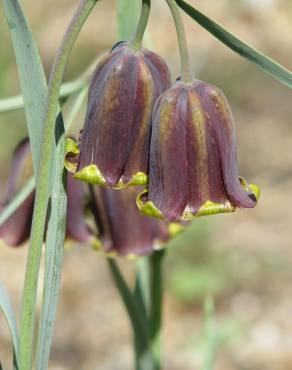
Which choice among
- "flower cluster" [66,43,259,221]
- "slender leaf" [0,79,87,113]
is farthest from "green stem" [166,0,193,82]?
"slender leaf" [0,79,87,113]

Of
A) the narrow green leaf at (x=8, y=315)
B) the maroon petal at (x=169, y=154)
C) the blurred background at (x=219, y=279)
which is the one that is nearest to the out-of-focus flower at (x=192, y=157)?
the maroon petal at (x=169, y=154)

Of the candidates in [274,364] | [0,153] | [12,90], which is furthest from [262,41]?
[274,364]

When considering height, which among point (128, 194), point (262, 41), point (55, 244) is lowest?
point (262, 41)

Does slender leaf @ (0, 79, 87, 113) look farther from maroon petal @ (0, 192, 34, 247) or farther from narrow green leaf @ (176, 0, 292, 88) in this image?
narrow green leaf @ (176, 0, 292, 88)

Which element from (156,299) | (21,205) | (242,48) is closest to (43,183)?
(242,48)

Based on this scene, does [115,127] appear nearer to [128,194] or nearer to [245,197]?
[245,197]
